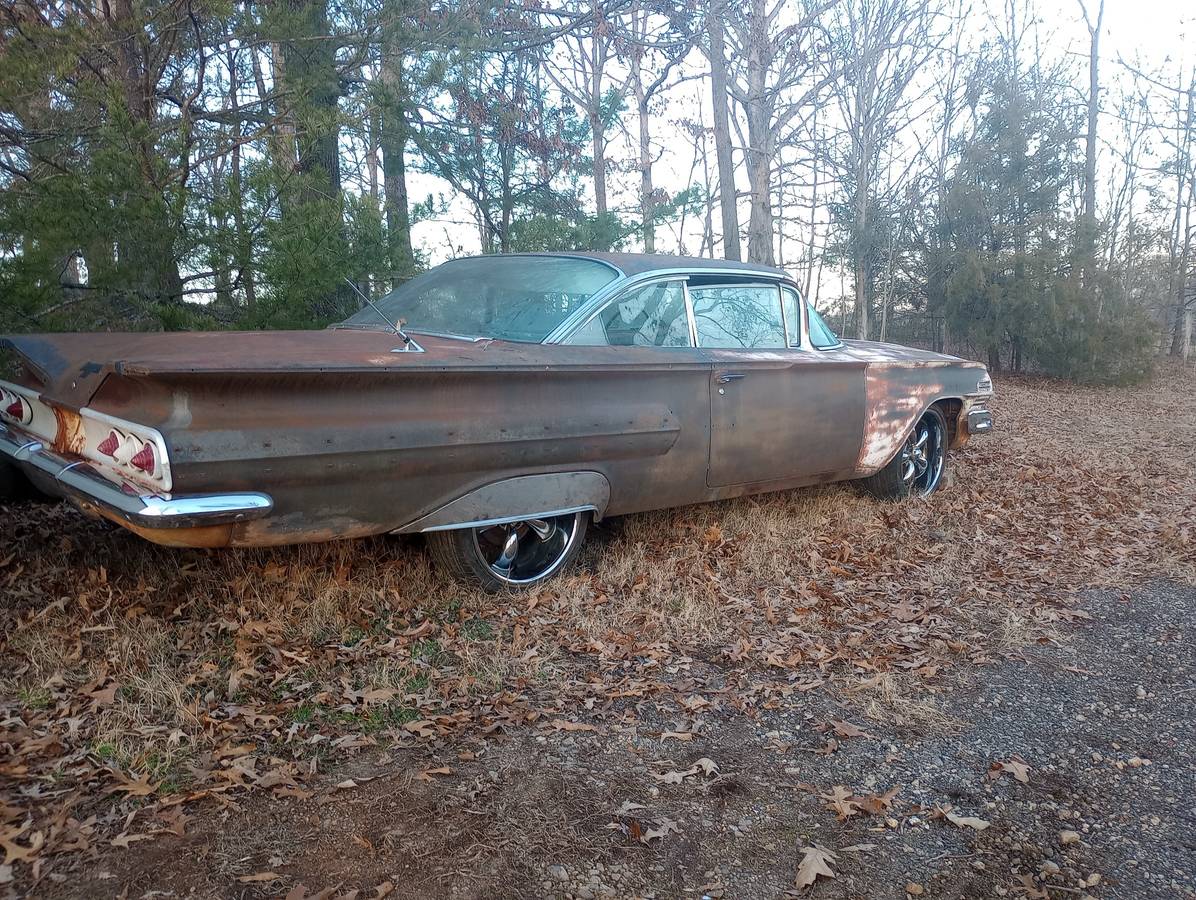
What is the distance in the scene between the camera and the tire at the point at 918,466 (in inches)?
241

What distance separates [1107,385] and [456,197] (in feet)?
41.7

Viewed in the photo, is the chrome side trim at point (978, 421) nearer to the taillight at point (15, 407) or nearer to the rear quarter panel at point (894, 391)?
the rear quarter panel at point (894, 391)

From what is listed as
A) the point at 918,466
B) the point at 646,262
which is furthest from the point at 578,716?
the point at 918,466

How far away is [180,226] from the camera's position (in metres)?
5.02

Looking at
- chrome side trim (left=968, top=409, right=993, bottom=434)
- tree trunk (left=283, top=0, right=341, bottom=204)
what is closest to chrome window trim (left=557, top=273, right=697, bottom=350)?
tree trunk (left=283, top=0, right=341, bottom=204)

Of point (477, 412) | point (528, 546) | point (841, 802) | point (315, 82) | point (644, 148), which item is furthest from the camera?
point (644, 148)

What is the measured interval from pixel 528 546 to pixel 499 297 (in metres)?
1.31

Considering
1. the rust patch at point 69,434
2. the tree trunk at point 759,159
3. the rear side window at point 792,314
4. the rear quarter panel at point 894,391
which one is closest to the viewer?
the rust patch at point 69,434

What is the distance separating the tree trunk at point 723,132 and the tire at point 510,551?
32.2ft

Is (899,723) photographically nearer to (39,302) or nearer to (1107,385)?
(39,302)

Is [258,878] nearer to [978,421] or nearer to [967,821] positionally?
[967,821]

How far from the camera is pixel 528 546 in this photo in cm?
422

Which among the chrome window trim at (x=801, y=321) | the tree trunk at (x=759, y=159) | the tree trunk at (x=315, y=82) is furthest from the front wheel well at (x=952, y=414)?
the tree trunk at (x=759, y=159)

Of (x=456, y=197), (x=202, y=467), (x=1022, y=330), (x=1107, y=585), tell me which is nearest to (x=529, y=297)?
(x=202, y=467)
